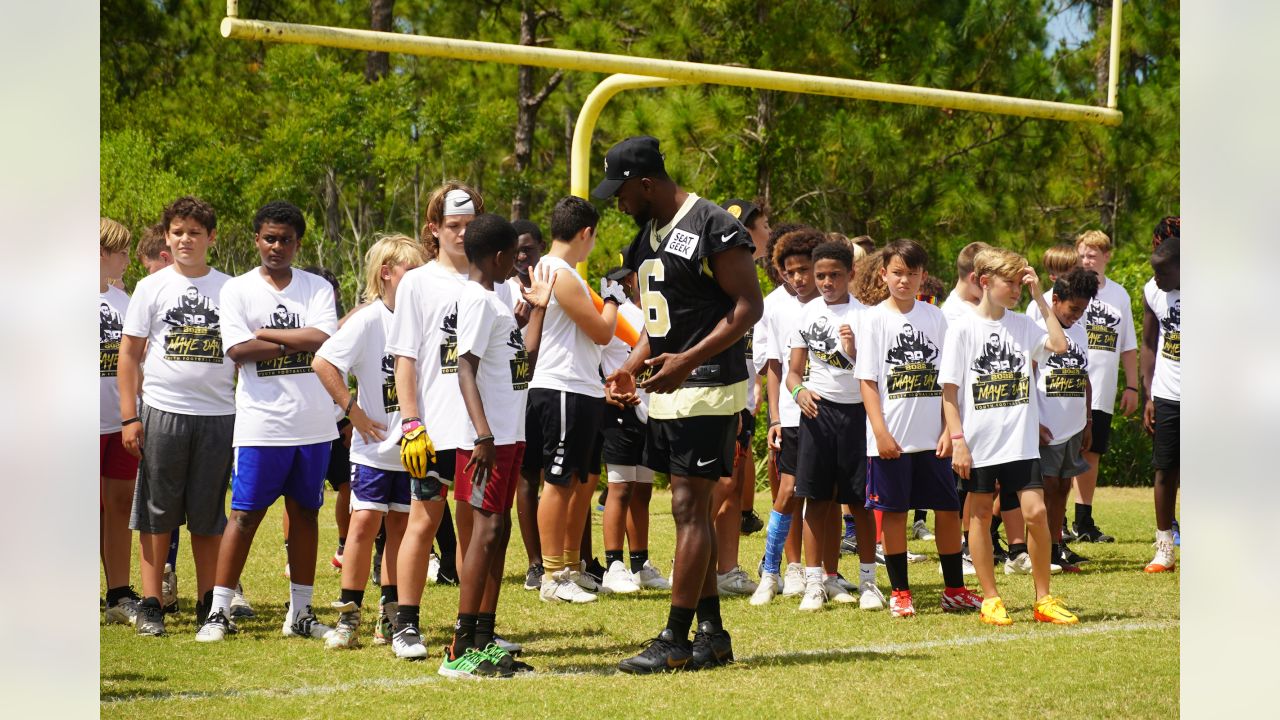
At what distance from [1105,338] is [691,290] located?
548cm

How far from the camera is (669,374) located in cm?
584

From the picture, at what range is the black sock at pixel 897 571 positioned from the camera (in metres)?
7.48

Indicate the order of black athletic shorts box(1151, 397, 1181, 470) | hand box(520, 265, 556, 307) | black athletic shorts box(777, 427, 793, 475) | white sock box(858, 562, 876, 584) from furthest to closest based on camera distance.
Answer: black athletic shorts box(1151, 397, 1181, 470), black athletic shorts box(777, 427, 793, 475), white sock box(858, 562, 876, 584), hand box(520, 265, 556, 307)

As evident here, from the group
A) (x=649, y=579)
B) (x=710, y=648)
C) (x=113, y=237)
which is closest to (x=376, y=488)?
(x=710, y=648)

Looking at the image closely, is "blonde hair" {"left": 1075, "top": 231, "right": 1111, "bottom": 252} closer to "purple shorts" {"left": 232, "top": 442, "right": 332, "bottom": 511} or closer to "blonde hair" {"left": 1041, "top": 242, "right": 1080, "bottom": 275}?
"blonde hair" {"left": 1041, "top": 242, "right": 1080, "bottom": 275}

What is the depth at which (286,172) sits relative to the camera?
75.2ft

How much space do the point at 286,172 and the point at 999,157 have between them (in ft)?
38.2

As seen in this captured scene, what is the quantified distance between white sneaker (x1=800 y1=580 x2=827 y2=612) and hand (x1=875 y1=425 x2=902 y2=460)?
2.91 feet

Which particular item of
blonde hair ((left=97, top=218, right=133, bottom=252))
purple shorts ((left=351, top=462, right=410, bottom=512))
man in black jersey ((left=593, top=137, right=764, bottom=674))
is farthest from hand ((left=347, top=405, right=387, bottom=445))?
blonde hair ((left=97, top=218, right=133, bottom=252))

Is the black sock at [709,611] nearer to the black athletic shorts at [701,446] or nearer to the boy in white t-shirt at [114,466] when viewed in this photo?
the black athletic shorts at [701,446]

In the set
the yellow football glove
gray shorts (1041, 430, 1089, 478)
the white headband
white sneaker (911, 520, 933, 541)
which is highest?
the white headband

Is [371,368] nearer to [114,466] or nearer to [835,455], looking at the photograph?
[114,466]

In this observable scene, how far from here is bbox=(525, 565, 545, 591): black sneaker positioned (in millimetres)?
8531

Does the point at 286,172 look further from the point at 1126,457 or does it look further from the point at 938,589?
the point at 938,589
